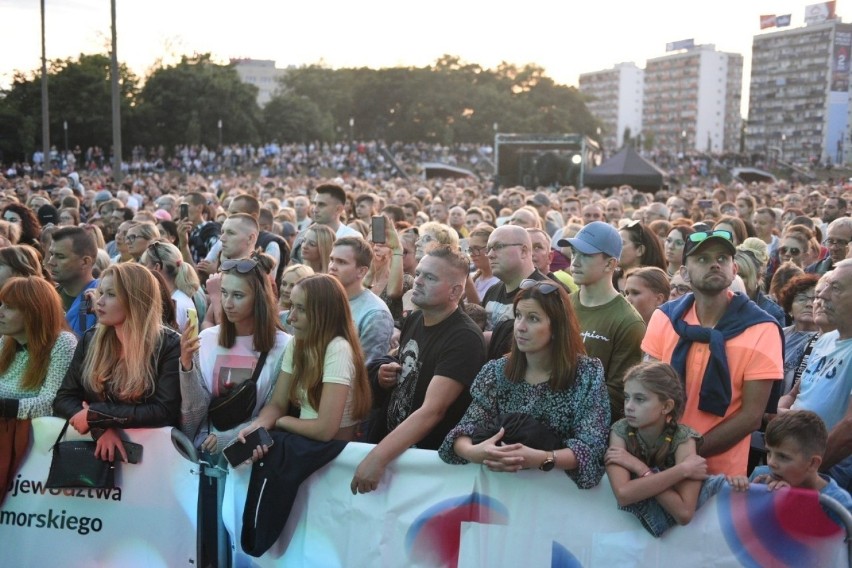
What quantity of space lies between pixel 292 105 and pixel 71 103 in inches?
755

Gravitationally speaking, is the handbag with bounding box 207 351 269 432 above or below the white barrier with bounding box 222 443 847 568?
above

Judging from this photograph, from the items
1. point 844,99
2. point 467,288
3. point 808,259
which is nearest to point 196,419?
point 467,288

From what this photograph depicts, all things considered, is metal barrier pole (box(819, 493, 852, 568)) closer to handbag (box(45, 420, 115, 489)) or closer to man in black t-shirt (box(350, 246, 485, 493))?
man in black t-shirt (box(350, 246, 485, 493))

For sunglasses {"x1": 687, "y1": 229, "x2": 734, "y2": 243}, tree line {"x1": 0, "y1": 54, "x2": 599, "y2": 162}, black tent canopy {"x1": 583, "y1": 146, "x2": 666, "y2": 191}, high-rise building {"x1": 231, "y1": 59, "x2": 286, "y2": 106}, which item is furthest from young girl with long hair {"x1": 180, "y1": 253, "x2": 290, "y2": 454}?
high-rise building {"x1": 231, "y1": 59, "x2": 286, "y2": 106}

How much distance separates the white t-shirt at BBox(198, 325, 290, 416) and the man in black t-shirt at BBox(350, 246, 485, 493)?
2.00 ft

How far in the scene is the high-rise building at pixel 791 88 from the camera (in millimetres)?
146375

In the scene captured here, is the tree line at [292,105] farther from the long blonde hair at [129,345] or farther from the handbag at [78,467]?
the handbag at [78,467]

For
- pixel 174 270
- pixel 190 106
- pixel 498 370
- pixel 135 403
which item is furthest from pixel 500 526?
pixel 190 106

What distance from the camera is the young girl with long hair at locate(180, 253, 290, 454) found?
4680 millimetres

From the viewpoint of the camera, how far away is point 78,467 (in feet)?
14.8

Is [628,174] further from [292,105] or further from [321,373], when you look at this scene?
[292,105]

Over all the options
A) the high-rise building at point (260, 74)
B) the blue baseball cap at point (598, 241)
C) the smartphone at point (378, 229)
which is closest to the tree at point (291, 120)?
the smartphone at point (378, 229)

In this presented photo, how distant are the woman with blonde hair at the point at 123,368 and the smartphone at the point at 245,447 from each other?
44 cm

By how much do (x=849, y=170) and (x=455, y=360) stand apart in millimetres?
76197
